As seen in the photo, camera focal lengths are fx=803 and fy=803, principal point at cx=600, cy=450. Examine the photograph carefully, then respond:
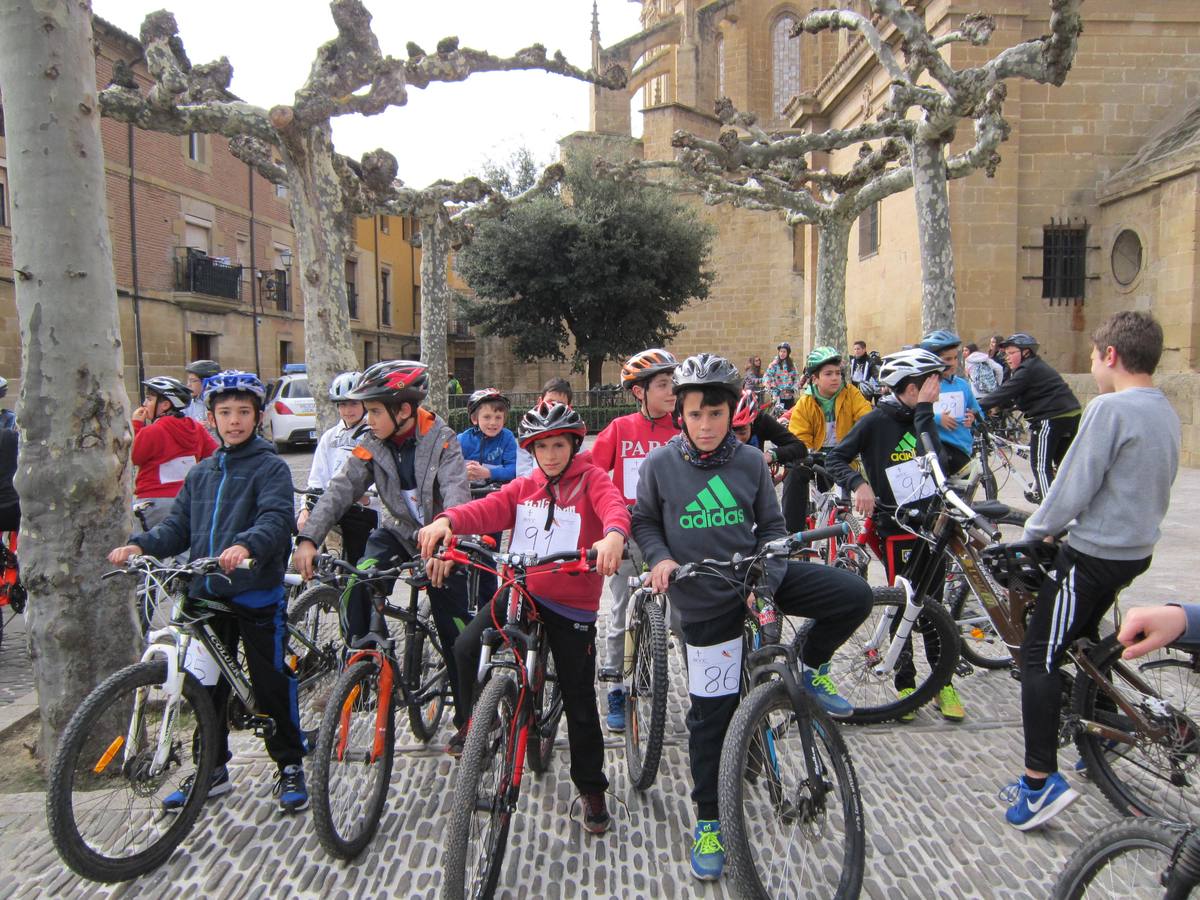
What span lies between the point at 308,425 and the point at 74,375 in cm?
1741

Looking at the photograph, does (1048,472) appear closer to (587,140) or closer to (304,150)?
(304,150)

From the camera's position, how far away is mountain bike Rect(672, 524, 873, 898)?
2.60 meters

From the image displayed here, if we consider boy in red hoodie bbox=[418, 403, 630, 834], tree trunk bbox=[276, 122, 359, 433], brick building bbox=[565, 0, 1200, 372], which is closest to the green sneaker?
boy in red hoodie bbox=[418, 403, 630, 834]

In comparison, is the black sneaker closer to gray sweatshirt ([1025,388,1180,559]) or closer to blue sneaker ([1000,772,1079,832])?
blue sneaker ([1000,772,1079,832])

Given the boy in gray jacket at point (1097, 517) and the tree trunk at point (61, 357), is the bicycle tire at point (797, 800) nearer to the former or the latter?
the boy in gray jacket at point (1097, 517)

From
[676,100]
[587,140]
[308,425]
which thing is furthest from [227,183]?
[676,100]

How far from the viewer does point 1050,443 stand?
24.8ft

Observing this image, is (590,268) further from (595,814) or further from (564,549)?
(595,814)

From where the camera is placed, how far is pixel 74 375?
3.75 metres

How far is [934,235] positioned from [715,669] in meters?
9.10

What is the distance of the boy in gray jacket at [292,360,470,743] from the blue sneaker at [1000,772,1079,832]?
7.97 feet

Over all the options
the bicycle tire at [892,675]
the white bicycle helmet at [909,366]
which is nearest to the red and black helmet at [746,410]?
the white bicycle helmet at [909,366]

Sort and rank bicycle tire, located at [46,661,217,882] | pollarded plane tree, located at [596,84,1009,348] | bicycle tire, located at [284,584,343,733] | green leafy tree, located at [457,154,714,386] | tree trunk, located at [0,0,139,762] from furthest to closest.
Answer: green leafy tree, located at [457,154,714,386]
pollarded plane tree, located at [596,84,1009,348]
bicycle tire, located at [284,584,343,733]
tree trunk, located at [0,0,139,762]
bicycle tire, located at [46,661,217,882]

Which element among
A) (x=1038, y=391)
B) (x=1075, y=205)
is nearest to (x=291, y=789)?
(x=1038, y=391)
